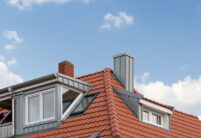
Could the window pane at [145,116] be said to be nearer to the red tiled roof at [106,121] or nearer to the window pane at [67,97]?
the red tiled roof at [106,121]

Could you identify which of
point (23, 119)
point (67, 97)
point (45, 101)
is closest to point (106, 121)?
point (67, 97)

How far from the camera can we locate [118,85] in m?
25.8

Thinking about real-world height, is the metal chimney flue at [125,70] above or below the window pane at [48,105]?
above

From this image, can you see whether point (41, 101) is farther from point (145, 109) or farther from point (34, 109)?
point (145, 109)

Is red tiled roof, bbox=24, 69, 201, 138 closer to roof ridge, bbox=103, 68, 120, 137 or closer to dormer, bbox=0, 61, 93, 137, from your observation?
roof ridge, bbox=103, 68, 120, 137

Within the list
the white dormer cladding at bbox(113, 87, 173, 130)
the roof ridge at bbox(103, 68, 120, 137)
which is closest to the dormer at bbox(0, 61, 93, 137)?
the roof ridge at bbox(103, 68, 120, 137)

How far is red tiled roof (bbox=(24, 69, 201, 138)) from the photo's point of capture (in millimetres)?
22031

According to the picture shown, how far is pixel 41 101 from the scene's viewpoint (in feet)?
81.3

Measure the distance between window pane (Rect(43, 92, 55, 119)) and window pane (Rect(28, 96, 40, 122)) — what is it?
0.46 meters

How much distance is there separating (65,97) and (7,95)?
11.3 feet

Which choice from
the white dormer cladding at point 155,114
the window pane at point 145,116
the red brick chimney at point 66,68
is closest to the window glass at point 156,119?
the white dormer cladding at point 155,114

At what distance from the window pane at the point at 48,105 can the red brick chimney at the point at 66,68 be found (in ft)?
9.82

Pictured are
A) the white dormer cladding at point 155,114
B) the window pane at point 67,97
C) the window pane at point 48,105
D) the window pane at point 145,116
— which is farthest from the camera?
the window pane at point 145,116

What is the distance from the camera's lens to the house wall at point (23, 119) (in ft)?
78.6
